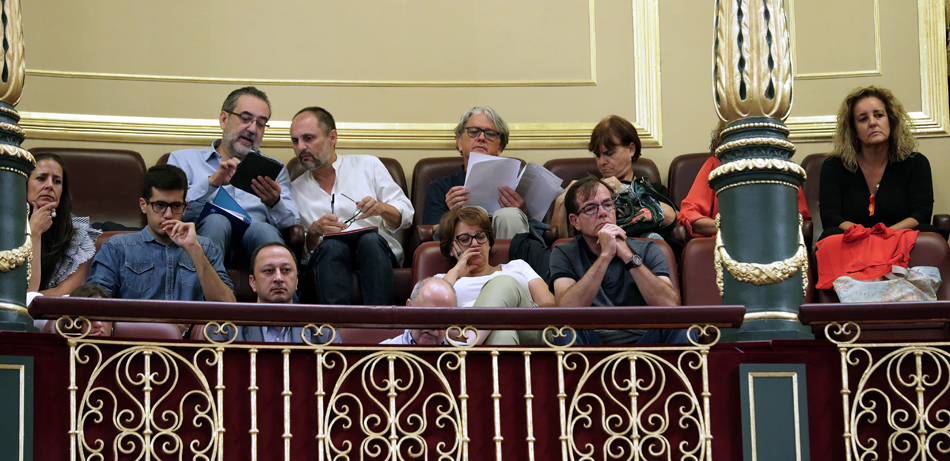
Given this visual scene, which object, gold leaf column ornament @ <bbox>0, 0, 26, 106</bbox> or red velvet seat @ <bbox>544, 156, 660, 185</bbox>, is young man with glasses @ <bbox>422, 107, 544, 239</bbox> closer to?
red velvet seat @ <bbox>544, 156, 660, 185</bbox>

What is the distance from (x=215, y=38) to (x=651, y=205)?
2.45 meters

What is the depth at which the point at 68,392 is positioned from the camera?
2.45 m

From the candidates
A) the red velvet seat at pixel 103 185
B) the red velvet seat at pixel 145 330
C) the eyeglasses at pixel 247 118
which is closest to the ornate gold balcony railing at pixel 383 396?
the red velvet seat at pixel 145 330

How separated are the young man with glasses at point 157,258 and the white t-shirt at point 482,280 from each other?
0.78 meters

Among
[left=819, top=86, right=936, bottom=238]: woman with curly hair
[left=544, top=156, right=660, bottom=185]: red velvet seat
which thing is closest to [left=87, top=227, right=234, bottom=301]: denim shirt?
[left=544, top=156, right=660, bottom=185]: red velvet seat

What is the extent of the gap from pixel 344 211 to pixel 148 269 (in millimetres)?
1001

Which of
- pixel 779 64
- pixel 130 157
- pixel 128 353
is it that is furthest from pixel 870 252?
pixel 130 157

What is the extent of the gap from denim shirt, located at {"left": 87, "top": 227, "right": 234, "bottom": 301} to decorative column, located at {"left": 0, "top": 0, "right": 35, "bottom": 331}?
108 centimetres

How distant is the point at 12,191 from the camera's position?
8.59ft

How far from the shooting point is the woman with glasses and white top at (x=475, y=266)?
11.4ft

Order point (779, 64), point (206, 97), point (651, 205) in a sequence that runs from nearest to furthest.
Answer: point (779, 64), point (651, 205), point (206, 97)

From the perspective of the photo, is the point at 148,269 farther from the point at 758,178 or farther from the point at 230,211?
the point at 758,178

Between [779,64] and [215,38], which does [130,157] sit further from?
[779,64]

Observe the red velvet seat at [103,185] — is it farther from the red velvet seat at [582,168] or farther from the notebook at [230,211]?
the red velvet seat at [582,168]
